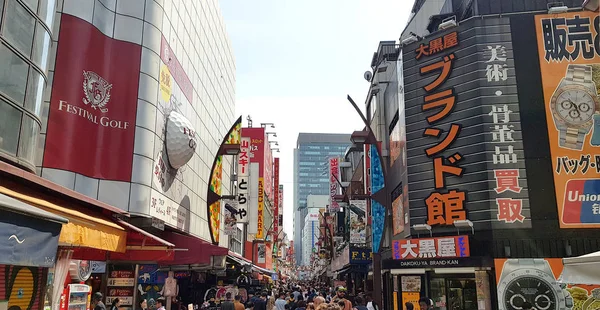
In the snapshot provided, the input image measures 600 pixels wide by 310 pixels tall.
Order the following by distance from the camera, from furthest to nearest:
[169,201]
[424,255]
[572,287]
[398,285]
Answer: [398,285], [424,255], [169,201], [572,287]

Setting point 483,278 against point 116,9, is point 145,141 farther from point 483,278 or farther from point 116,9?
point 483,278

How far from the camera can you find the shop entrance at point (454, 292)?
20.4m

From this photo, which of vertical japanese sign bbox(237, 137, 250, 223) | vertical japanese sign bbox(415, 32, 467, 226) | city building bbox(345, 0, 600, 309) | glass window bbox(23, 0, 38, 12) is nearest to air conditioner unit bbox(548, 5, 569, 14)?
city building bbox(345, 0, 600, 309)

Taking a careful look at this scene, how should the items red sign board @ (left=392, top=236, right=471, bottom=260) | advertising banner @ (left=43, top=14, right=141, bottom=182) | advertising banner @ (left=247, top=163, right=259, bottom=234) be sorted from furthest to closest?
advertising banner @ (left=247, top=163, right=259, bottom=234), red sign board @ (left=392, top=236, right=471, bottom=260), advertising banner @ (left=43, top=14, right=141, bottom=182)

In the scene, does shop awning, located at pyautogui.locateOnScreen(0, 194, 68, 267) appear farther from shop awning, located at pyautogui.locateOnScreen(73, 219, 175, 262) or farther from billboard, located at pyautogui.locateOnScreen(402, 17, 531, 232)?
billboard, located at pyautogui.locateOnScreen(402, 17, 531, 232)

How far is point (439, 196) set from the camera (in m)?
21.7

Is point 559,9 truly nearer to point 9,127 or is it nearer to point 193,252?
point 193,252

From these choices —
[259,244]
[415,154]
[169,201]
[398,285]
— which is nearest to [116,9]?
[169,201]

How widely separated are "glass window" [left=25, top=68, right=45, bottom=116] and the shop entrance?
17.3m

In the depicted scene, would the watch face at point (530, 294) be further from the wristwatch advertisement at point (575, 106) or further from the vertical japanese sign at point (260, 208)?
the vertical japanese sign at point (260, 208)

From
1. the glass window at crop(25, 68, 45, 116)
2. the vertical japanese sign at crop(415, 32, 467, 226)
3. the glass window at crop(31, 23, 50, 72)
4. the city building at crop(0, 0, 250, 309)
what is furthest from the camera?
the vertical japanese sign at crop(415, 32, 467, 226)

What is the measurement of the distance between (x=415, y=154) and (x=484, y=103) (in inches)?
156

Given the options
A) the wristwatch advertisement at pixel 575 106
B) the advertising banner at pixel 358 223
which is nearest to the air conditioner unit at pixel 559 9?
the wristwatch advertisement at pixel 575 106

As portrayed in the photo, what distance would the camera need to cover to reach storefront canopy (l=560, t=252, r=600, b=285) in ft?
21.7
